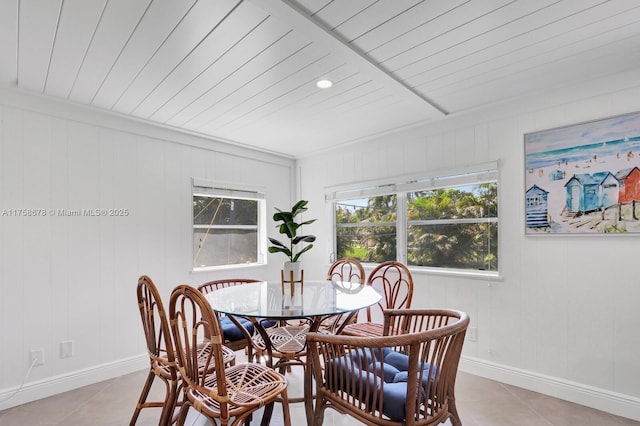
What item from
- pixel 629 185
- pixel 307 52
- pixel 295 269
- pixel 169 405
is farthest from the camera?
pixel 295 269

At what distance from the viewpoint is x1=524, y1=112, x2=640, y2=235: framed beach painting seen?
2205mm

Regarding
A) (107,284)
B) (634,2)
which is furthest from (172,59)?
(634,2)

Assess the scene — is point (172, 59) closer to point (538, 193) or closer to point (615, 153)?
point (538, 193)

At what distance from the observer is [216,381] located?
1433 mm

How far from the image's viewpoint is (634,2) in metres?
1.53

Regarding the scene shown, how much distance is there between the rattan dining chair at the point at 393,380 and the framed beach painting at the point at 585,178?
156 cm

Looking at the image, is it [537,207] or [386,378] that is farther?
[537,207]

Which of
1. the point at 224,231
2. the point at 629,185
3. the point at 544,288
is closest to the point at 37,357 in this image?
the point at 224,231

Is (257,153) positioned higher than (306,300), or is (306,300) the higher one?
(257,153)

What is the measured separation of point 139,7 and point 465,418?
3.07m

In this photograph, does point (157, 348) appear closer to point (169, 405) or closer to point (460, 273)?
point (169, 405)

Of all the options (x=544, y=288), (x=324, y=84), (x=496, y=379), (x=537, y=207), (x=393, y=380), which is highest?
(x=324, y=84)

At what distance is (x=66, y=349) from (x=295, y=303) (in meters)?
2.07

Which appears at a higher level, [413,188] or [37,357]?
[413,188]
